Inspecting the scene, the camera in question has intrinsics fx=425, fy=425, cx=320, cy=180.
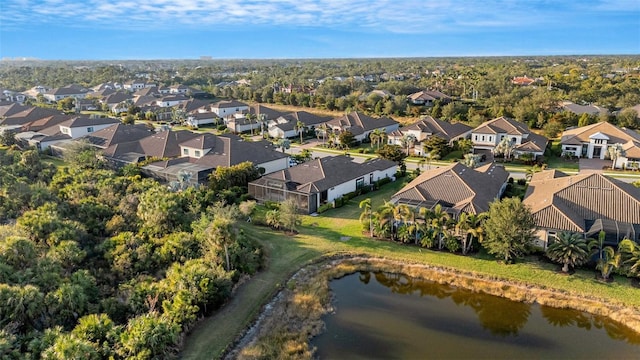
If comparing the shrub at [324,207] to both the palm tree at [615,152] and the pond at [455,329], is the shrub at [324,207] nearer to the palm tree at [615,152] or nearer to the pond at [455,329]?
the pond at [455,329]

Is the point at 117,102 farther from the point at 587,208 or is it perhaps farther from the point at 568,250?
the point at 568,250

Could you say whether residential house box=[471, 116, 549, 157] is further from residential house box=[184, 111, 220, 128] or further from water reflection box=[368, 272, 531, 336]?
residential house box=[184, 111, 220, 128]

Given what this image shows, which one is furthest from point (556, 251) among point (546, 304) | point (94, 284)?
point (94, 284)

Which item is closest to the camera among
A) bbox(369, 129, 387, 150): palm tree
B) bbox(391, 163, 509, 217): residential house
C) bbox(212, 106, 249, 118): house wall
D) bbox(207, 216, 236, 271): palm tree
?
bbox(207, 216, 236, 271): palm tree

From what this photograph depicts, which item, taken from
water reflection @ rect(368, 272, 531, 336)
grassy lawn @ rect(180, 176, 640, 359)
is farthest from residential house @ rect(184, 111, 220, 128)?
water reflection @ rect(368, 272, 531, 336)

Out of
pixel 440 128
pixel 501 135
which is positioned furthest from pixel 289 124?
pixel 501 135
